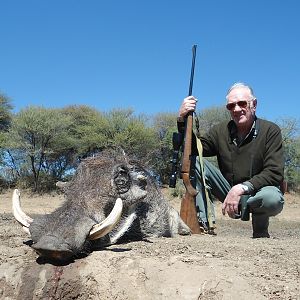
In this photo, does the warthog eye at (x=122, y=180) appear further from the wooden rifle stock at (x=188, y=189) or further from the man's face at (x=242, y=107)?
the man's face at (x=242, y=107)

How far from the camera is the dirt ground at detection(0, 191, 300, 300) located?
313 centimetres

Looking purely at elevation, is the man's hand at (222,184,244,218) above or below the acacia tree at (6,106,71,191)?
below

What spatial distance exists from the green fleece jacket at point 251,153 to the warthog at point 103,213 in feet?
2.78

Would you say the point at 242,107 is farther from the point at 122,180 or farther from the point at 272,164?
the point at 122,180

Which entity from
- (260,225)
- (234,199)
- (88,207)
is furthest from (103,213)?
(260,225)

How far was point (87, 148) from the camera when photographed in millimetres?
22281

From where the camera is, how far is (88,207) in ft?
13.7

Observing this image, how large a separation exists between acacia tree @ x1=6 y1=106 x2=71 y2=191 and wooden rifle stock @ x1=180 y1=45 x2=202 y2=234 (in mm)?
18650

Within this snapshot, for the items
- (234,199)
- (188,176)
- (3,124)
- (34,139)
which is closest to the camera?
(234,199)

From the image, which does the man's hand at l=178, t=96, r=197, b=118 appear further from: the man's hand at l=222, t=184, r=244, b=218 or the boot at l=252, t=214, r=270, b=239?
the boot at l=252, t=214, r=270, b=239

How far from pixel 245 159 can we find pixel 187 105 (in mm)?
918


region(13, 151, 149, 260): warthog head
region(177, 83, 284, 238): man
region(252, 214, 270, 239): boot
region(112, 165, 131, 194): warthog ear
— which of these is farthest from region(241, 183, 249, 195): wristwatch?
region(112, 165, 131, 194): warthog ear

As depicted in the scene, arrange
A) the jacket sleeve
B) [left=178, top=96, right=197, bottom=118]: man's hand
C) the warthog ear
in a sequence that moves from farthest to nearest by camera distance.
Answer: [left=178, top=96, right=197, bottom=118]: man's hand
the jacket sleeve
the warthog ear

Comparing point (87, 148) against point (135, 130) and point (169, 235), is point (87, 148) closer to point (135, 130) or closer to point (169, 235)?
point (135, 130)
